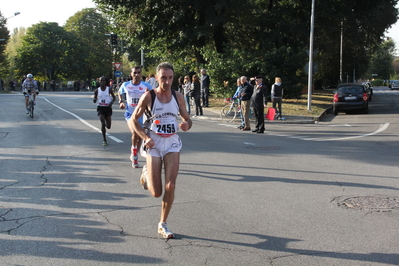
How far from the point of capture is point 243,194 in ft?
22.8

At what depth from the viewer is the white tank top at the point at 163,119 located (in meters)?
5.04

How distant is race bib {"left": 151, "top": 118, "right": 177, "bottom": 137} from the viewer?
5035mm

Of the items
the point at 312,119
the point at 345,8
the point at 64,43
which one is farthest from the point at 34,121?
the point at 64,43

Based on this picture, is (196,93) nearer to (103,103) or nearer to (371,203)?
(103,103)

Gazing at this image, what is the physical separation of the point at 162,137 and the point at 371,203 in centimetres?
314

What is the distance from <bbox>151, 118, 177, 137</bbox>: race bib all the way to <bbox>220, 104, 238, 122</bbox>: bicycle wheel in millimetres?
15065

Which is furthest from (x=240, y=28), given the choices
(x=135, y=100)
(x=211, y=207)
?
(x=211, y=207)

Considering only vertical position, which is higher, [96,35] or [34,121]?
[96,35]

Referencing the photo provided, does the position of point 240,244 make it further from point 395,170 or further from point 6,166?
point 6,166

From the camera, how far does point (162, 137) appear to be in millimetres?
5051

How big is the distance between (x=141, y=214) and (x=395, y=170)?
5342 millimetres

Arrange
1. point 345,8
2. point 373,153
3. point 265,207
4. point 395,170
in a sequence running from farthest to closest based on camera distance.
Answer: point 345,8, point 373,153, point 395,170, point 265,207

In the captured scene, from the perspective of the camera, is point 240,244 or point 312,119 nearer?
point 240,244

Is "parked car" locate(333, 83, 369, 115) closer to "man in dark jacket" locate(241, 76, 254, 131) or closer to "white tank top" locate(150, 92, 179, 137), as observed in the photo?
"man in dark jacket" locate(241, 76, 254, 131)
